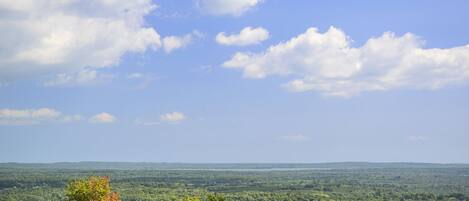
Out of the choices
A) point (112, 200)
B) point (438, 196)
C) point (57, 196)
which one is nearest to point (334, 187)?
point (438, 196)

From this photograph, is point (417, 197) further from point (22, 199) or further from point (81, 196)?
point (81, 196)

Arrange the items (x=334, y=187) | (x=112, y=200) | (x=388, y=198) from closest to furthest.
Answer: (x=112, y=200) < (x=388, y=198) < (x=334, y=187)

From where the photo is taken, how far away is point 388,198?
156 metres

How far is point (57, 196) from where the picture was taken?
511 feet

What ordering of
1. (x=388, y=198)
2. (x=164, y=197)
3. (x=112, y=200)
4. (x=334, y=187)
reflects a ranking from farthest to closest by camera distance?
1. (x=334, y=187)
2. (x=388, y=198)
3. (x=164, y=197)
4. (x=112, y=200)

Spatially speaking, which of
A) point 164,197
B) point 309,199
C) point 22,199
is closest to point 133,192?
point 164,197

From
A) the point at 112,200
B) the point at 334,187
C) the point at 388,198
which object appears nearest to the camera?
the point at 112,200

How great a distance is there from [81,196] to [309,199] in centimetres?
10620

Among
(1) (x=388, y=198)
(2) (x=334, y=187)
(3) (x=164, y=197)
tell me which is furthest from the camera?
(2) (x=334, y=187)

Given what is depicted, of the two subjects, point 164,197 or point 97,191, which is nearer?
point 97,191

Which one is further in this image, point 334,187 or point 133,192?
point 334,187

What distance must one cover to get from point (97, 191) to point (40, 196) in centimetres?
11725

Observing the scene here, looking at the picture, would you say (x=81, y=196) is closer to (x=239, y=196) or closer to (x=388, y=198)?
(x=239, y=196)

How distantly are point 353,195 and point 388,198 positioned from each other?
10729 millimetres
